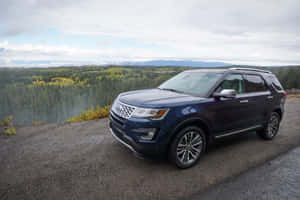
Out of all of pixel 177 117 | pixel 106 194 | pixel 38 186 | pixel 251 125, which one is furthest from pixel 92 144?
pixel 251 125

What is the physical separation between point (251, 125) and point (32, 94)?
26.1ft

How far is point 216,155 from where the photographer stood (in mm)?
3928

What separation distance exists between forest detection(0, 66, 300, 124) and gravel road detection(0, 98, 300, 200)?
8.28 feet

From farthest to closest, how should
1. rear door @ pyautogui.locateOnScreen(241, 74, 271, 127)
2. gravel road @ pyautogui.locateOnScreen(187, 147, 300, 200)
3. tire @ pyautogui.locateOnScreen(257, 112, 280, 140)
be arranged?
tire @ pyautogui.locateOnScreen(257, 112, 280, 140)
rear door @ pyautogui.locateOnScreen(241, 74, 271, 127)
gravel road @ pyautogui.locateOnScreen(187, 147, 300, 200)

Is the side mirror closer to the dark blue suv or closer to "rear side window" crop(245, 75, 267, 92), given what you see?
the dark blue suv

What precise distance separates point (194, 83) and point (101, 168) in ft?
8.47

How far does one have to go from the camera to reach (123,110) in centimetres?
332

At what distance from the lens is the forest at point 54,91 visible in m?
6.99

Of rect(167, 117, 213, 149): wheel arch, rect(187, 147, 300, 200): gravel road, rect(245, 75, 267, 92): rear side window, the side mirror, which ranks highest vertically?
rect(245, 75, 267, 92): rear side window

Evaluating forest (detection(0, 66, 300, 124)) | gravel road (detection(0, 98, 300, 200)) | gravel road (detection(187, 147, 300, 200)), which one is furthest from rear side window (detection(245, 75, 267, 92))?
forest (detection(0, 66, 300, 124))

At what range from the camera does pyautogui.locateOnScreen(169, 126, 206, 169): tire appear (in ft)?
10.2

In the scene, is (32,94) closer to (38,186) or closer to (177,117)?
(38,186)

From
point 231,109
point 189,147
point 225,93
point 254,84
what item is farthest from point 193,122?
point 254,84

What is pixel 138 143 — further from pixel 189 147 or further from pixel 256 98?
pixel 256 98
